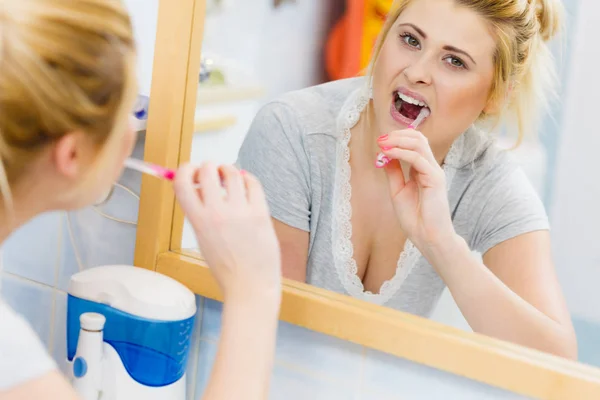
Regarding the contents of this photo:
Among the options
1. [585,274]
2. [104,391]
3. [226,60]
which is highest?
[226,60]

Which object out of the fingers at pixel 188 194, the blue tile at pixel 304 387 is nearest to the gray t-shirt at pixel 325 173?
the blue tile at pixel 304 387

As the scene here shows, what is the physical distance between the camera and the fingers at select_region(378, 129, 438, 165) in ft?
2.62

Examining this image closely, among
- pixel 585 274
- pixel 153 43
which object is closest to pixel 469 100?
pixel 585 274

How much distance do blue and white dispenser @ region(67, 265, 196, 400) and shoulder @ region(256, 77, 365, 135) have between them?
0.74 ft

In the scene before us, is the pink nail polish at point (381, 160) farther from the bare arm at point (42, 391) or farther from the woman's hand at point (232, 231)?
the bare arm at point (42, 391)

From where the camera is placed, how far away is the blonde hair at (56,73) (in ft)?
1.79

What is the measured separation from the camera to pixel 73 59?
0.56m

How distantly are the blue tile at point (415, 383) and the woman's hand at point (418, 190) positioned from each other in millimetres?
126

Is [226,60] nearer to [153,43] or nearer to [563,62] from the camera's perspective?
[153,43]

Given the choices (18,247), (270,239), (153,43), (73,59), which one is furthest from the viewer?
(18,247)

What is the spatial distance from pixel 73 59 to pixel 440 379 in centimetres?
47

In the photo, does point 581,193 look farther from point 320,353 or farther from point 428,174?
point 320,353

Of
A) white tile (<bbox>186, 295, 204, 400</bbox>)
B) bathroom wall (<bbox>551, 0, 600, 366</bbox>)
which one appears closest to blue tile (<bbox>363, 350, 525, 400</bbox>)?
bathroom wall (<bbox>551, 0, 600, 366</bbox>)

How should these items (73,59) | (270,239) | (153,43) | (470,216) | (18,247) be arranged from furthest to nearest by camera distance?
(18,247) → (153,43) → (470,216) → (270,239) → (73,59)
